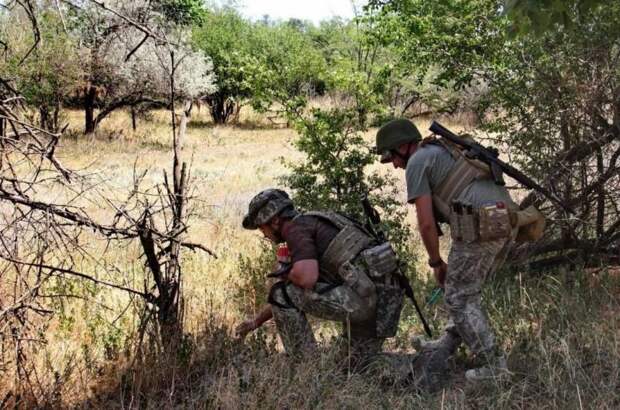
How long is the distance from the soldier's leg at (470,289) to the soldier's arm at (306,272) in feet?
2.47

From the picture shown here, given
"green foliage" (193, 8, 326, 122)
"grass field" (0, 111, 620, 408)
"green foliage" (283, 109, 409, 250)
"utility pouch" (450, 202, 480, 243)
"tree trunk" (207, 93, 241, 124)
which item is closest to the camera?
"grass field" (0, 111, 620, 408)

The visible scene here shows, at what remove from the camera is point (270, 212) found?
3.45 meters

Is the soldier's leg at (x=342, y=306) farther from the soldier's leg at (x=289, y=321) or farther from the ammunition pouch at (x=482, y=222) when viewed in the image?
the ammunition pouch at (x=482, y=222)

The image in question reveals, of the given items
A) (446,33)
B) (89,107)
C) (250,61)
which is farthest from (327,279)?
(89,107)

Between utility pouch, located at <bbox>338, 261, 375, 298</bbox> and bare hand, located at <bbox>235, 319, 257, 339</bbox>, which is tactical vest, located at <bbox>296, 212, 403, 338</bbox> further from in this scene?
bare hand, located at <bbox>235, 319, 257, 339</bbox>

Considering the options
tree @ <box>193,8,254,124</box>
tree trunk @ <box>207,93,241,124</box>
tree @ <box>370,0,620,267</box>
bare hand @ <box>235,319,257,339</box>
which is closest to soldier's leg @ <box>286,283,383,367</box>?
bare hand @ <box>235,319,257,339</box>

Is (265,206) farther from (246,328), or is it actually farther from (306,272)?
(246,328)

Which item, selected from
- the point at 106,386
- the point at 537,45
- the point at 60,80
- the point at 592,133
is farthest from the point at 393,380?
the point at 60,80

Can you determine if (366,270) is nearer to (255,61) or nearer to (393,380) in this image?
(393,380)

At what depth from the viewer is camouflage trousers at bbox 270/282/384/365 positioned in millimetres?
3469

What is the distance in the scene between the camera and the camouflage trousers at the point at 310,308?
3469mm

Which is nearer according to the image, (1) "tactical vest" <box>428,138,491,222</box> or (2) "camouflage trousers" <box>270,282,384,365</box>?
(1) "tactical vest" <box>428,138,491,222</box>

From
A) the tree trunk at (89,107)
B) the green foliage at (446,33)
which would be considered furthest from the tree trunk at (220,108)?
the green foliage at (446,33)

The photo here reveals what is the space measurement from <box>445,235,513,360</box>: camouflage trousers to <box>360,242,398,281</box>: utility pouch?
327mm
